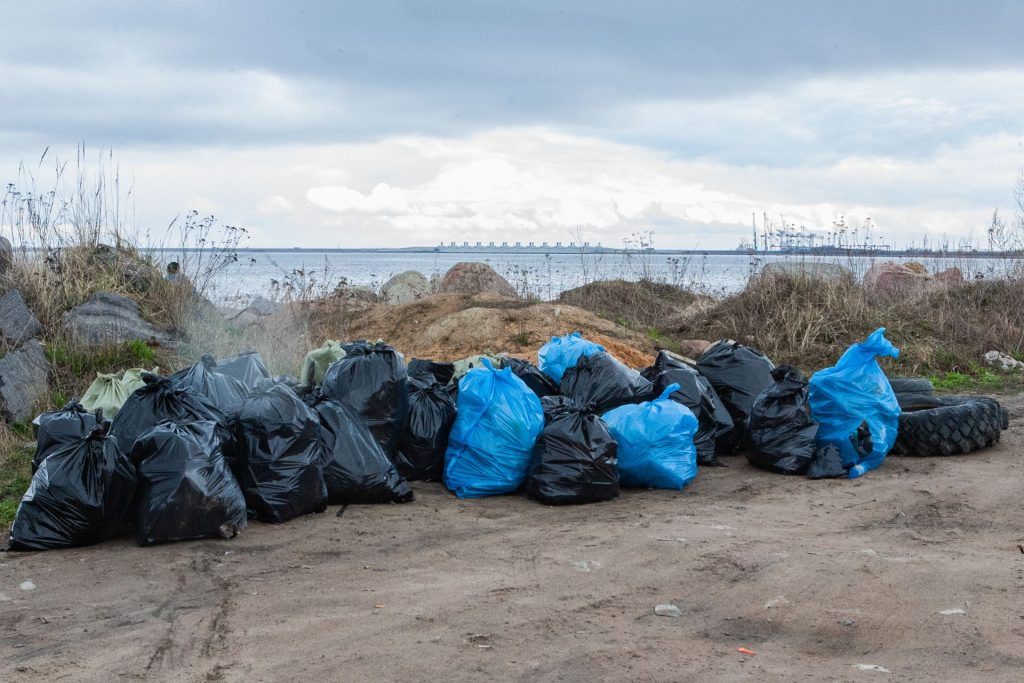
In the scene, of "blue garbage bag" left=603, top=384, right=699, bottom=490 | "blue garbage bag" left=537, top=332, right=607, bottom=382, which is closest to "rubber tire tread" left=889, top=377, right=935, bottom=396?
"blue garbage bag" left=537, top=332, right=607, bottom=382

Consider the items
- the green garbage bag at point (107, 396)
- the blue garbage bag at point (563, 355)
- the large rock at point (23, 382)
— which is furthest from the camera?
the large rock at point (23, 382)

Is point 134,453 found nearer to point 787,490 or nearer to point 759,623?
point 759,623

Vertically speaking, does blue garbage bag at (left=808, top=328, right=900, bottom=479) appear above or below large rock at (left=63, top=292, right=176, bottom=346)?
below

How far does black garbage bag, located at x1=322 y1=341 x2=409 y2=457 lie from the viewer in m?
5.62

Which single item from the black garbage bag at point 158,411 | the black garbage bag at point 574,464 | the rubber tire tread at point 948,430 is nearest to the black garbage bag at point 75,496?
the black garbage bag at point 158,411

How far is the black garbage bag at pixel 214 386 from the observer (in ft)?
18.5

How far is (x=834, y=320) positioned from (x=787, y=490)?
6.01 m

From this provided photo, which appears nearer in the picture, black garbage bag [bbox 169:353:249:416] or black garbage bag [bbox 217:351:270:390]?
black garbage bag [bbox 169:353:249:416]

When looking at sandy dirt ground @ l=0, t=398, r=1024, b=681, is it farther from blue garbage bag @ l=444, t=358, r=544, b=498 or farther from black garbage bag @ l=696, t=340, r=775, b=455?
black garbage bag @ l=696, t=340, r=775, b=455

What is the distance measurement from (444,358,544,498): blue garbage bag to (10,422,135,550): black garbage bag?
193 cm

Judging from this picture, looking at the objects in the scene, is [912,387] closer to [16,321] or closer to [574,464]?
[574,464]

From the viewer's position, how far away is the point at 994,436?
21.5ft

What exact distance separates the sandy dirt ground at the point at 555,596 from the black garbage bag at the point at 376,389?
23.2 inches

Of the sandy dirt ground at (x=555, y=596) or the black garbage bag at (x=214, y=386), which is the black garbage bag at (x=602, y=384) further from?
the black garbage bag at (x=214, y=386)
